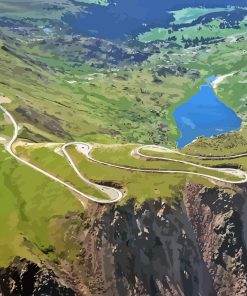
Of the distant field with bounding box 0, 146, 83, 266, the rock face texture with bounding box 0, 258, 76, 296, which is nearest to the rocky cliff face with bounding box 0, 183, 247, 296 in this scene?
the distant field with bounding box 0, 146, 83, 266

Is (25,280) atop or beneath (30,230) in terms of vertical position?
beneath

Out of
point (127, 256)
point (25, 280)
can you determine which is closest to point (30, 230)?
point (25, 280)

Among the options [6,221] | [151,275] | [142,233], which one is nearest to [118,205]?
[142,233]

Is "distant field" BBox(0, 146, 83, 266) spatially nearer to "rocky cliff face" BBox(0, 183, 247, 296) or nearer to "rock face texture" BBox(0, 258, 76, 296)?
"rock face texture" BBox(0, 258, 76, 296)

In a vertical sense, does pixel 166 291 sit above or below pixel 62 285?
above

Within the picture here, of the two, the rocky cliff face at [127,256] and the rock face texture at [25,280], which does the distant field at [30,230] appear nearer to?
the rock face texture at [25,280]

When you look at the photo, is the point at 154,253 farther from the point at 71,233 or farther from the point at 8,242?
the point at 8,242

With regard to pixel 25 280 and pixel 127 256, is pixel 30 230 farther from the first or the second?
pixel 127 256

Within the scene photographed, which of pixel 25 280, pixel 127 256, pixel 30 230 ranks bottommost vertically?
pixel 25 280

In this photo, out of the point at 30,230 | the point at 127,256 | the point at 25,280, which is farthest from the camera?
the point at 127,256

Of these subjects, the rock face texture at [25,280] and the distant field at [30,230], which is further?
the distant field at [30,230]

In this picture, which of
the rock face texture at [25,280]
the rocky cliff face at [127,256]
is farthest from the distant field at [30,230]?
the rocky cliff face at [127,256]
